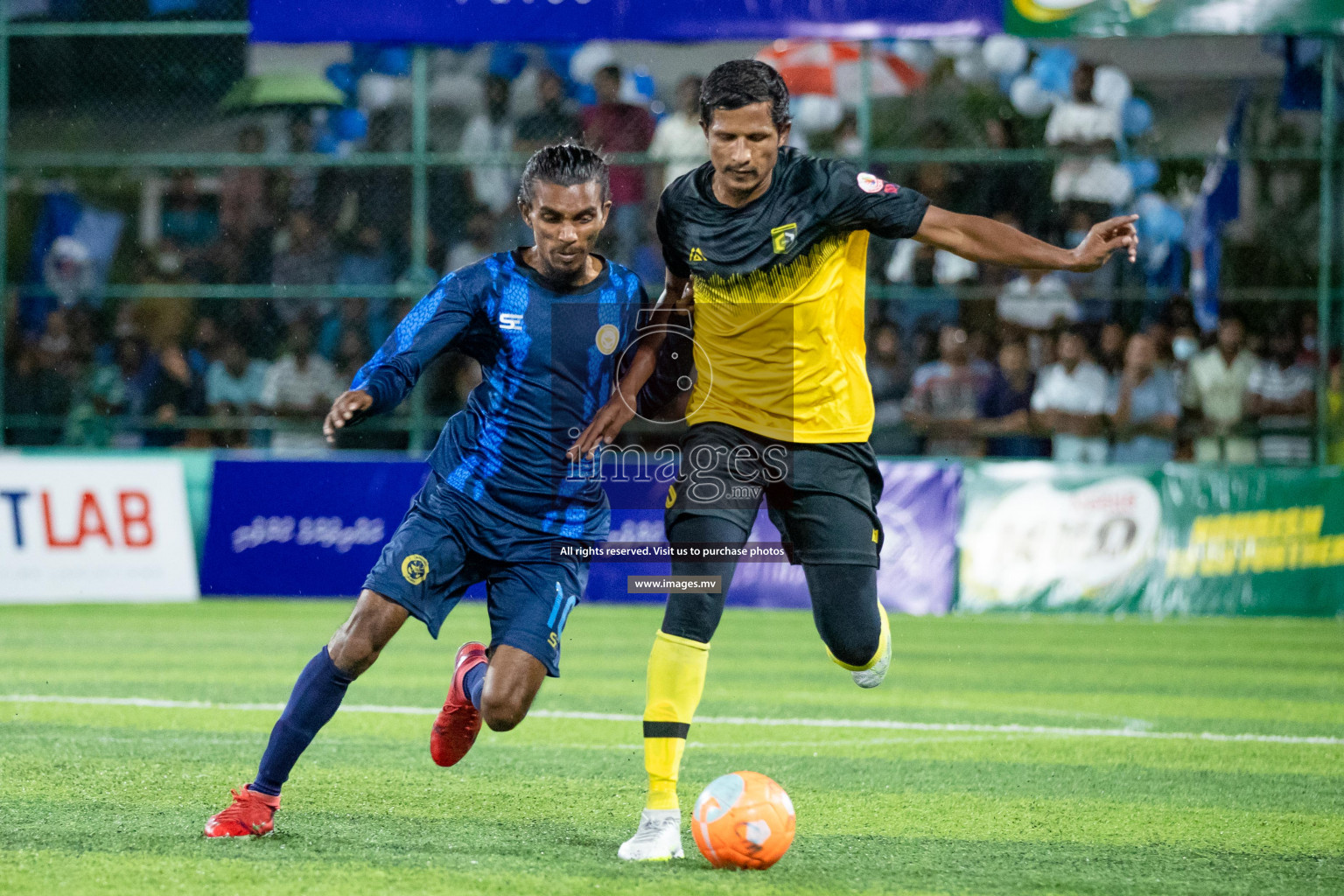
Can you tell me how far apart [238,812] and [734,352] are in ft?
6.60

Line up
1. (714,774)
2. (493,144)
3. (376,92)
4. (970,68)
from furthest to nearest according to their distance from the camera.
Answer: (376,92) → (970,68) → (493,144) → (714,774)

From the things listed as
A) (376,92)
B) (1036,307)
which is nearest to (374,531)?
(376,92)

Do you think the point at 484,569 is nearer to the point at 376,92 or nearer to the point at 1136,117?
the point at 376,92

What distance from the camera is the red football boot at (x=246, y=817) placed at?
15.1 feet

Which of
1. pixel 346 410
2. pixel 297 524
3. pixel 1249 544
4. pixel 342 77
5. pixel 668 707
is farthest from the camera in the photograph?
pixel 342 77

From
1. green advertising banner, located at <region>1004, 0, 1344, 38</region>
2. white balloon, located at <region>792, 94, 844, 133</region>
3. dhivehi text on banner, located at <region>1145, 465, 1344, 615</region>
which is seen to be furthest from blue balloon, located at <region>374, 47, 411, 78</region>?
dhivehi text on banner, located at <region>1145, 465, 1344, 615</region>

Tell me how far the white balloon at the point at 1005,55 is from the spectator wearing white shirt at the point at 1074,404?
2690mm

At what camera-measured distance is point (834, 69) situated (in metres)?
14.4

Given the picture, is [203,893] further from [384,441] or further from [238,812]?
[384,441]

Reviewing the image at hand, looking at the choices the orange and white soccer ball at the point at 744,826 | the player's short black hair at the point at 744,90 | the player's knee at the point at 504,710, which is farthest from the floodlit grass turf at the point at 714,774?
the player's short black hair at the point at 744,90

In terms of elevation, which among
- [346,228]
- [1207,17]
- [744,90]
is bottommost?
[346,228]

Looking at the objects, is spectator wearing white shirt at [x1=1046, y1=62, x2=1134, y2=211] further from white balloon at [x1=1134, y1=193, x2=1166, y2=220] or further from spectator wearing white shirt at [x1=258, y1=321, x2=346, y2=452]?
Answer: spectator wearing white shirt at [x1=258, y1=321, x2=346, y2=452]

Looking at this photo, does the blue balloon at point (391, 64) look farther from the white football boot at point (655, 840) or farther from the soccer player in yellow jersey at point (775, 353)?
the white football boot at point (655, 840)

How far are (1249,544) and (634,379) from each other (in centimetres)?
917
